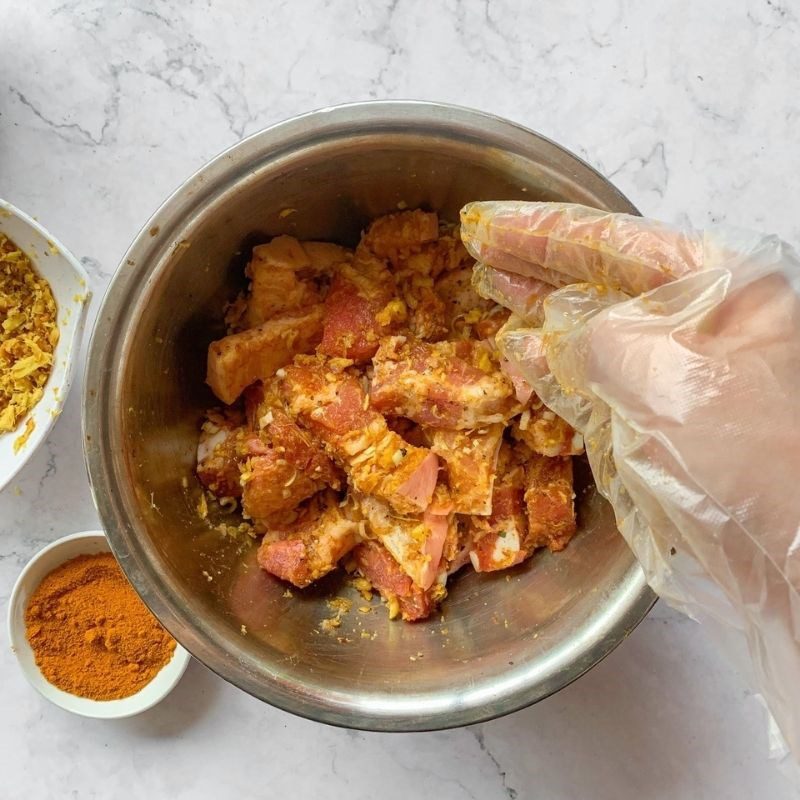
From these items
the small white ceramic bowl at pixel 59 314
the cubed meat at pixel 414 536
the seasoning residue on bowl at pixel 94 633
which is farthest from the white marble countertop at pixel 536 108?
the seasoning residue on bowl at pixel 94 633

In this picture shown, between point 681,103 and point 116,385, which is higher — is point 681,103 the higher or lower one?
the higher one

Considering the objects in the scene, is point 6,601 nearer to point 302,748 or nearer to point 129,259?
point 302,748

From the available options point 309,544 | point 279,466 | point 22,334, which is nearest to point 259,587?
point 309,544

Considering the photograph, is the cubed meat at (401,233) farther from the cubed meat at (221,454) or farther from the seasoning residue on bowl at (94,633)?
the seasoning residue on bowl at (94,633)

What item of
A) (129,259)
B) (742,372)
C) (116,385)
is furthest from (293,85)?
(742,372)

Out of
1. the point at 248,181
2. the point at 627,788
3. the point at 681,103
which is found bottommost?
the point at 627,788

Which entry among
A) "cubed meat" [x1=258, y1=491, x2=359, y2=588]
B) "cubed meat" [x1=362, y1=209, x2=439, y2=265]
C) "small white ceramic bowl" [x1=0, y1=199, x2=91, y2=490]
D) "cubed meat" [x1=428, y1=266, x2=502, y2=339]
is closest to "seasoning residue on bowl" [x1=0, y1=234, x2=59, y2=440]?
"small white ceramic bowl" [x1=0, y1=199, x2=91, y2=490]

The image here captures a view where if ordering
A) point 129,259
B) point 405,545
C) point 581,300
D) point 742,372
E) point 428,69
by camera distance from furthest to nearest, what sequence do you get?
point 428,69 < point 405,545 < point 129,259 < point 581,300 < point 742,372
